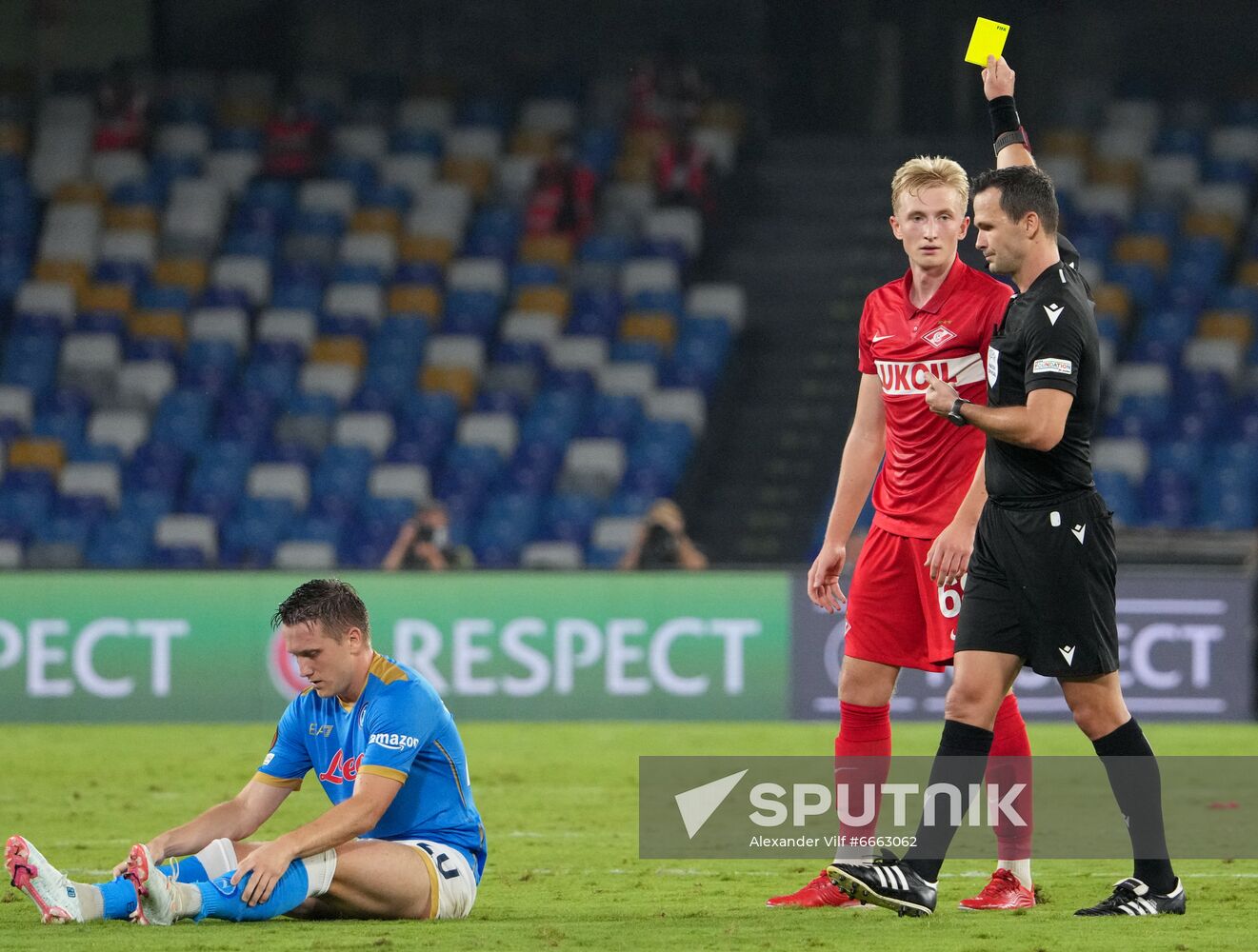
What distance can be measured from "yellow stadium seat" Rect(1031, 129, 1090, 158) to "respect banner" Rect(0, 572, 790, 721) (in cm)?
832

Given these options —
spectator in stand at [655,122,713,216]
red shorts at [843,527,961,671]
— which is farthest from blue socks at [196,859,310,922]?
spectator in stand at [655,122,713,216]

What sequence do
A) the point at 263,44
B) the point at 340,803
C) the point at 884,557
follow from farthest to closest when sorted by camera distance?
the point at 263,44, the point at 884,557, the point at 340,803

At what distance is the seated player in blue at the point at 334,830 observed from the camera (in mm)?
5562

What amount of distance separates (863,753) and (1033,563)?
89 centimetres

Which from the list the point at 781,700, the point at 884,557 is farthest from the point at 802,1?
the point at 884,557

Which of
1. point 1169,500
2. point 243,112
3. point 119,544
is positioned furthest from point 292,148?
point 1169,500

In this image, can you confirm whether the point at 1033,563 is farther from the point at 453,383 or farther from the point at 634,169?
the point at 634,169

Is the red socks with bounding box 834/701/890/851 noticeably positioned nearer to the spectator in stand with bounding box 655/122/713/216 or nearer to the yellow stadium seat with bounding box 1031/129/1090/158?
the spectator in stand with bounding box 655/122/713/216

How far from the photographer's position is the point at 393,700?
5.70 metres

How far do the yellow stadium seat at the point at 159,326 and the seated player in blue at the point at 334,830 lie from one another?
13573 mm

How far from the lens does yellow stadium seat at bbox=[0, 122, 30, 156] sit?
20828 millimetres

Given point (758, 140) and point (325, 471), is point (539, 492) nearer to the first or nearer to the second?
point (325, 471)

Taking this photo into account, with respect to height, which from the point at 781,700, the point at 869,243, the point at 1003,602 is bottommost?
the point at 781,700

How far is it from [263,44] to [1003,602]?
690 inches
